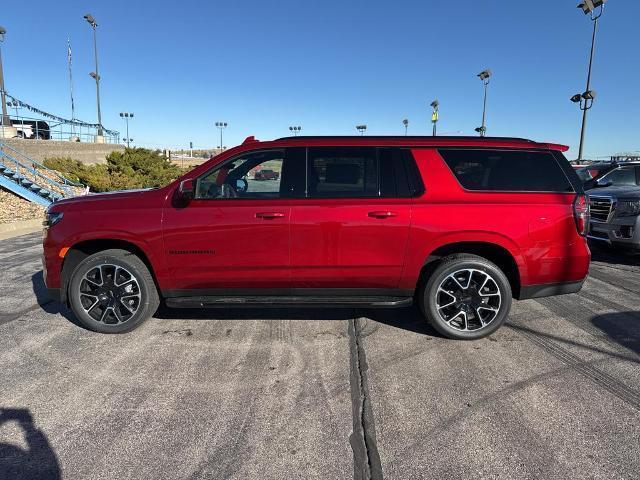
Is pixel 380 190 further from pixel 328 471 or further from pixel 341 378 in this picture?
pixel 328 471

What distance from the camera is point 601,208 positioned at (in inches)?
294

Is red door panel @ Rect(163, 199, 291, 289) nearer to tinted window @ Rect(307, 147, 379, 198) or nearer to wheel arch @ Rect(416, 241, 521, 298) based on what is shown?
tinted window @ Rect(307, 147, 379, 198)

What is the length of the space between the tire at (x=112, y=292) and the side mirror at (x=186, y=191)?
786 millimetres

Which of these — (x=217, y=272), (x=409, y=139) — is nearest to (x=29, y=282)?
(x=217, y=272)

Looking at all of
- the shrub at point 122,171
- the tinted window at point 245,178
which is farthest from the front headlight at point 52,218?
the shrub at point 122,171

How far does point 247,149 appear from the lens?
4.09 m

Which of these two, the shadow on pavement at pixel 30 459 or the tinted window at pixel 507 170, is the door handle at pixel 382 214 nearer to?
the tinted window at pixel 507 170

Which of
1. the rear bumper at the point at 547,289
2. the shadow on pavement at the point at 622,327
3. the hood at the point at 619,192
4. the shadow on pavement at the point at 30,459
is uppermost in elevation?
the hood at the point at 619,192

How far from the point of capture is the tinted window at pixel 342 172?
3.96m

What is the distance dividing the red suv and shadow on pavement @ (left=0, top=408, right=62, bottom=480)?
1550mm

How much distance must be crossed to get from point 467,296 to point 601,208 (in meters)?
5.05

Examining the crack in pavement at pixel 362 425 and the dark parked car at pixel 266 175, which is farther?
the dark parked car at pixel 266 175

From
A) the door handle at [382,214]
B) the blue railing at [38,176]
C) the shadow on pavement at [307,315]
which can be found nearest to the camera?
the door handle at [382,214]

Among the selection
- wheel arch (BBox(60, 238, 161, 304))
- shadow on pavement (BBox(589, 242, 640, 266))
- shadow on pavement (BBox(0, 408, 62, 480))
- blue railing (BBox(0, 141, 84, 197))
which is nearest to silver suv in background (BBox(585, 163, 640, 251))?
shadow on pavement (BBox(589, 242, 640, 266))
